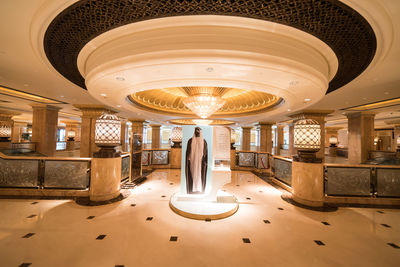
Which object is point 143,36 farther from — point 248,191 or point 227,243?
point 248,191

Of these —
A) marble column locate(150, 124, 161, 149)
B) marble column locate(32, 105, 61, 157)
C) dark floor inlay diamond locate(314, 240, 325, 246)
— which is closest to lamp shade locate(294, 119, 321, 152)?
dark floor inlay diamond locate(314, 240, 325, 246)

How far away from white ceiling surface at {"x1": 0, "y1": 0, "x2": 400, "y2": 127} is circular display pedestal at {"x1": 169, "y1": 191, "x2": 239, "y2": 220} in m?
3.90

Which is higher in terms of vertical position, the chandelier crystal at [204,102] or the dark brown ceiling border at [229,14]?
the dark brown ceiling border at [229,14]

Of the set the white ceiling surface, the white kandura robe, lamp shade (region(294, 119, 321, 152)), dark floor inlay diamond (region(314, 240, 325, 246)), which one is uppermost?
the white ceiling surface

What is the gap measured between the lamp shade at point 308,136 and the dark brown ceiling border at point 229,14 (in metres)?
1.96

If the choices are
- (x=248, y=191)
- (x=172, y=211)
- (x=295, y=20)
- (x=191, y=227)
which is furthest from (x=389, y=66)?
(x=172, y=211)

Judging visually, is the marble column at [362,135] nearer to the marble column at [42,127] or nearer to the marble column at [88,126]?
the marble column at [88,126]

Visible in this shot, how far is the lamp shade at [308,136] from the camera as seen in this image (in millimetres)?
4105

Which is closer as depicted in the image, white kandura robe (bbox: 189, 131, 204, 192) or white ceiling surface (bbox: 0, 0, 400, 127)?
white ceiling surface (bbox: 0, 0, 400, 127)

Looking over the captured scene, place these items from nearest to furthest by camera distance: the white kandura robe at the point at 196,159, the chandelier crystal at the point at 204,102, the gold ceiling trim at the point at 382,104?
the white kandura robe at the point at 196,159, the chandelier crystal at the point at 204,102, the gold ceiling trim at the point at 382,104

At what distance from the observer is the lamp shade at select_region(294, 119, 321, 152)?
4.11 meters

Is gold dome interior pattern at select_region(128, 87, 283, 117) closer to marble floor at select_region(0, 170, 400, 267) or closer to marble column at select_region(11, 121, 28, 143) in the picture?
marble floor at select_region(0, 170, 400, 267)

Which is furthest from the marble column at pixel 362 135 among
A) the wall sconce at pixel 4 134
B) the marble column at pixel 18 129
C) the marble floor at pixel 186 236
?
the marble column at pixel 18 129

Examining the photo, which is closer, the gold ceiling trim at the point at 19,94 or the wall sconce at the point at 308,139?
the wall sconce at the point at 308,139
